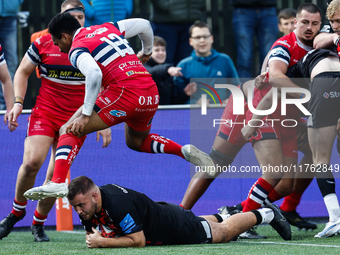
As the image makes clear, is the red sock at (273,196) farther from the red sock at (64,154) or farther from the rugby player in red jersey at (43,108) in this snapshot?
the red sock at (64,154)

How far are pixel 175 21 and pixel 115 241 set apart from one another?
463 centimetres

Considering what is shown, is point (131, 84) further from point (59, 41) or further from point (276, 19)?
point (276, 19)

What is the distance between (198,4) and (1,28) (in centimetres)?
295

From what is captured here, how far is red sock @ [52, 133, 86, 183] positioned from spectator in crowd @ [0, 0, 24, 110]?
134 inches

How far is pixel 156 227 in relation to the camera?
167 inches

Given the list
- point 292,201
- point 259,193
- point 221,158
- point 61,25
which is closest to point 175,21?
point 221,158

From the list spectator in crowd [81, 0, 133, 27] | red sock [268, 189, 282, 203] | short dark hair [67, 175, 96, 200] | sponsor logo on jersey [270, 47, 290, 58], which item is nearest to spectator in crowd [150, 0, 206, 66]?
spectator in crowd [81, 0, 133, 27]

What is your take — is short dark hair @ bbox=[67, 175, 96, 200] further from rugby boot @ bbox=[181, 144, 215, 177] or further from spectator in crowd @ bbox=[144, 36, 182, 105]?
spectator in crowd @ bbox=[144, 36, 182, 105]

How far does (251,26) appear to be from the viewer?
7812 mm

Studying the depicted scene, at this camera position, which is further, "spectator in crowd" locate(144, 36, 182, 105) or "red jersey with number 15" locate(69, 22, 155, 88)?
"spectator in crowd" locate(144, 36, 182, 105)

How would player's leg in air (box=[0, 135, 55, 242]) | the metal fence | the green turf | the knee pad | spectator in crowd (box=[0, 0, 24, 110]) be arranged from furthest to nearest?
the metal fence
spectator in crowd (box=[0, 0, 24, 110])
the knee pad
player's leg in air (box=[0, 135, 55, 242])
the green turf

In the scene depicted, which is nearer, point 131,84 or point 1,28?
point 131,84

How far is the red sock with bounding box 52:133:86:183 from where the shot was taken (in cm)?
447

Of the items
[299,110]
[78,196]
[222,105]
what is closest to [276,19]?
[222,105]
